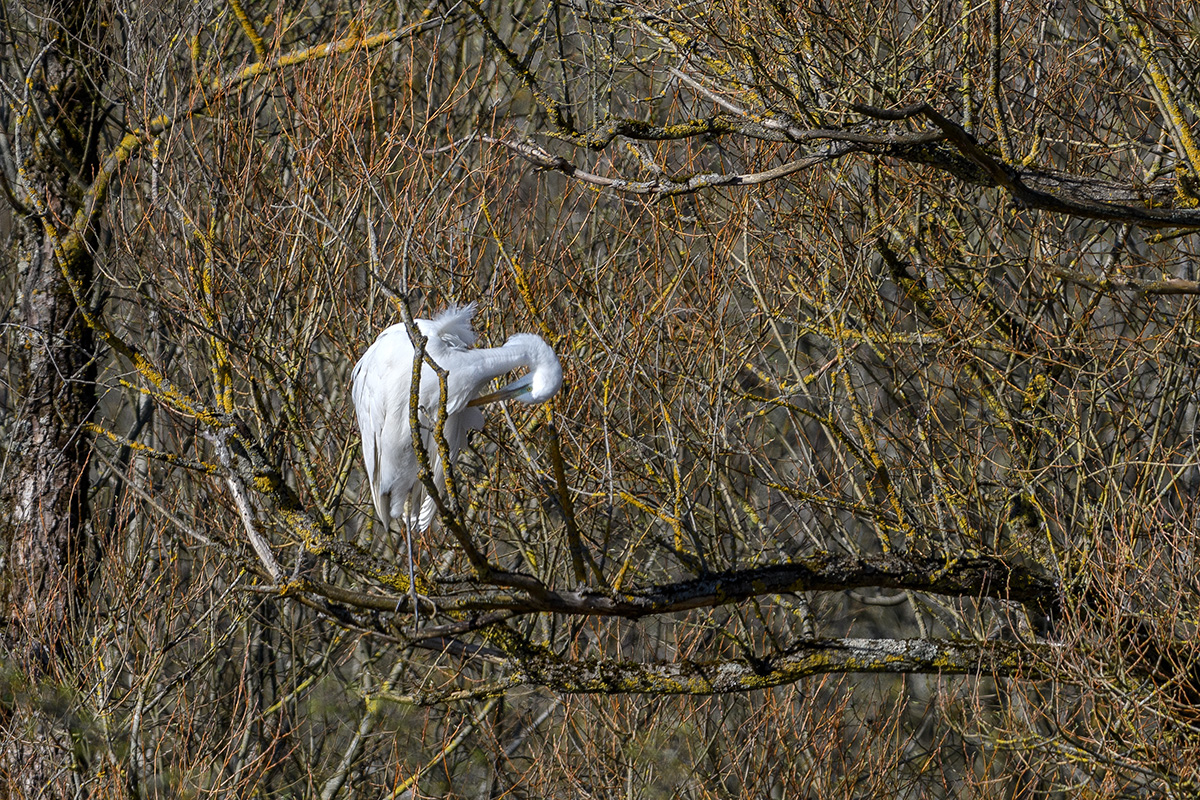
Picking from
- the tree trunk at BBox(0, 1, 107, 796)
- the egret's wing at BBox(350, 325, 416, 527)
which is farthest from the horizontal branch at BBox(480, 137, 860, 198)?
the tree trunk at BBox(0, 1, 107, 796)

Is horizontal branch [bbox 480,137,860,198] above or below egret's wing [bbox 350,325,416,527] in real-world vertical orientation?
above

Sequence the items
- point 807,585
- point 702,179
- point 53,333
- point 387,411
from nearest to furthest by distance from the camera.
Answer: point 702,179 < point 807,585 < point 387,411 < point 53,333

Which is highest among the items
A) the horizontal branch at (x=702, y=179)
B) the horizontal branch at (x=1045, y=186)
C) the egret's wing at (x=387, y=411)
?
the horizontal branch at (x=702, y=179)

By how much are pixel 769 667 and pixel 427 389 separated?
5.17ft

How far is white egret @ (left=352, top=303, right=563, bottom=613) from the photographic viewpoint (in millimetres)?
3963

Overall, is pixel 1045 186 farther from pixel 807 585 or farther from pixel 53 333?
pixel 53 333

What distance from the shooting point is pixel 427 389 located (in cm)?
416

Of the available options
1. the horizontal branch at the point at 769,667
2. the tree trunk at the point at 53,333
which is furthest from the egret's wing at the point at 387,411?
the tree trunk at the point at 53,333

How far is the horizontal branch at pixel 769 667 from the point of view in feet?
13.4

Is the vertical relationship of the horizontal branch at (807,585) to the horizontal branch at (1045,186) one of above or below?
below

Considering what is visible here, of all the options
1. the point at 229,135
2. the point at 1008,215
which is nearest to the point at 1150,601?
the point at 1008,215

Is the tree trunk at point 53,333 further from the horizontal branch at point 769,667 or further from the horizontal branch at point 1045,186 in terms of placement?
the horizontal branch at point 1045,186

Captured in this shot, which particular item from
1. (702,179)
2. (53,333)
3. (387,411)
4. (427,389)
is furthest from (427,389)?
(53,333)

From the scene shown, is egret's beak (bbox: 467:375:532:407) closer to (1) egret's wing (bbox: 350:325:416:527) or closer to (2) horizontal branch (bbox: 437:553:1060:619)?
(1) egret's wing (bbox: 350:325:416:527)
